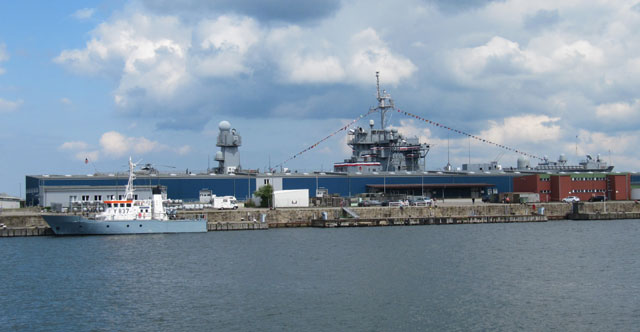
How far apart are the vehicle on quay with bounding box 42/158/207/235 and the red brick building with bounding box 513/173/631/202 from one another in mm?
52976

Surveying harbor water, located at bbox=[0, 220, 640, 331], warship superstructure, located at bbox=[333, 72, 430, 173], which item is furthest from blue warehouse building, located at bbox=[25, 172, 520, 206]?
harbor water, located at bbox=[0, 220, 640, 331]

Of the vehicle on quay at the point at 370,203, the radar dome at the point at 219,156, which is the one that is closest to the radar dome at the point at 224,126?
the radar dome at the point at 219,156

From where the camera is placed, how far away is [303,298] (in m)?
34.2

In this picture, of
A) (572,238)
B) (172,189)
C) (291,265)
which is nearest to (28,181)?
(172,189)

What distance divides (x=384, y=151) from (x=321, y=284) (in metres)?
70.8

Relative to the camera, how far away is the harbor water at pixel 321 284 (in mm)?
29984

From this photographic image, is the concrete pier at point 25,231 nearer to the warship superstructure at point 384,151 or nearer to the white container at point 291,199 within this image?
the white container at point 291,199

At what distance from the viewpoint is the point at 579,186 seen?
9619cm

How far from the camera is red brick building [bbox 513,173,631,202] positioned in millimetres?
95375

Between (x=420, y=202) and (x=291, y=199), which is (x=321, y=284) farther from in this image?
(x=420, y=202)

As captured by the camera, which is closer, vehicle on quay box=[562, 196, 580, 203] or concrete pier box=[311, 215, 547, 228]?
concrete pier box=[311, 215, 547, 228]

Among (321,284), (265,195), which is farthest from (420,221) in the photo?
(321,284)

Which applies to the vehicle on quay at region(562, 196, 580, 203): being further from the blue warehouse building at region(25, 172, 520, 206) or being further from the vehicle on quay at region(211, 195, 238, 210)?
the vehicle on quay at region(211, 195, 238, 210)

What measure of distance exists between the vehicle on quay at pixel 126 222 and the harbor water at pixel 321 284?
3.07 metres
